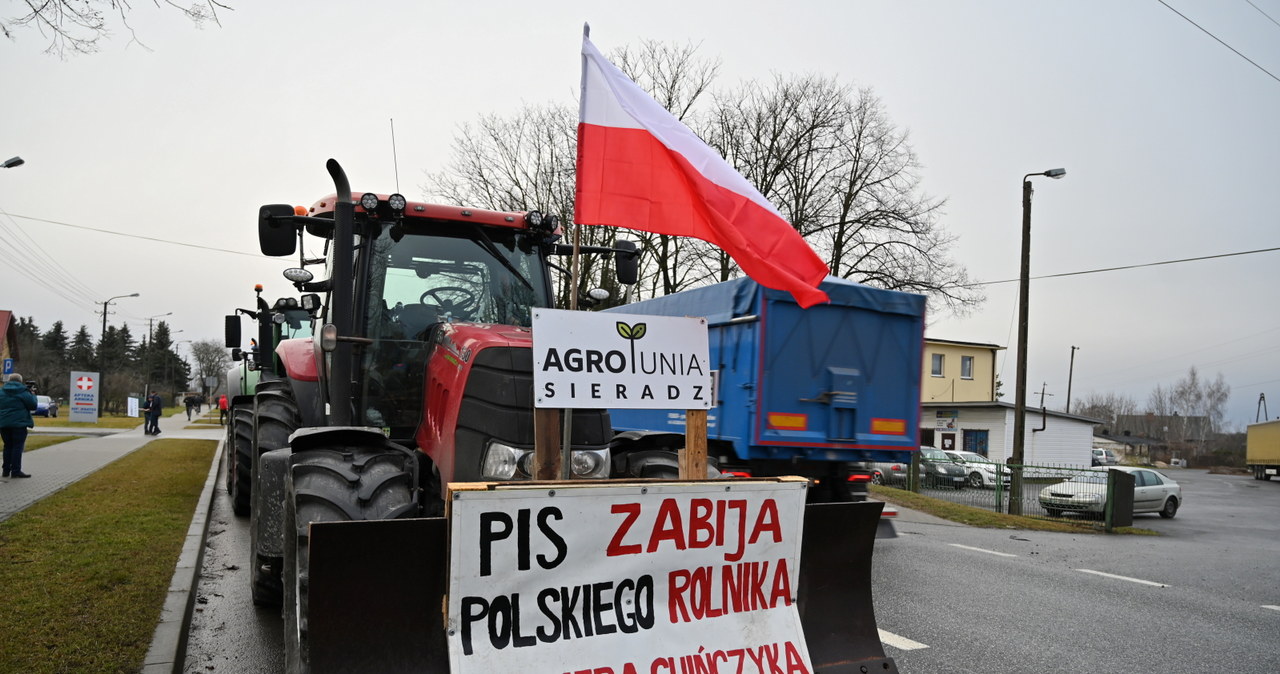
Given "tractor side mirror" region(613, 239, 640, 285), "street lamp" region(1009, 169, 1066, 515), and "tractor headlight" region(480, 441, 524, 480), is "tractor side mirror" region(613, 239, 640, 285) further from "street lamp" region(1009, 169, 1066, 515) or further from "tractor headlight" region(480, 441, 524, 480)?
"street lamp" region(1009, 169, 1066, 515)

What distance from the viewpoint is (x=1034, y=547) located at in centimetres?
1278

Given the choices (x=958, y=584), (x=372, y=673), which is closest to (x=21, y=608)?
(x=372, y=673)

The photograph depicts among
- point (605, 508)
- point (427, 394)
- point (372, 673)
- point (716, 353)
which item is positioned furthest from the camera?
point (716, 353)

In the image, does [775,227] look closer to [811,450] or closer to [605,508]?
[605,508]

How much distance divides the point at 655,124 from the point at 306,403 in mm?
3594

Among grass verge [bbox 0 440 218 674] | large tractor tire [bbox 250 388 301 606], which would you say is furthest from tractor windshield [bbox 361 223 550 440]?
grass verge [bbox 0 440 218 674]

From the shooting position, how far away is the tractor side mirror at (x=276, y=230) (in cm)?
485

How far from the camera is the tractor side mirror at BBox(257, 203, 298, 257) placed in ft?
15.9

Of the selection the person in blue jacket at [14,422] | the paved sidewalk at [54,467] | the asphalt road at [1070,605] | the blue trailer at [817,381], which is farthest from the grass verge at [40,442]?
the asphalt road at [1070,605]

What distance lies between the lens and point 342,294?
4.67 m

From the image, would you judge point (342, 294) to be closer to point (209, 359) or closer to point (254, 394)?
point (254, 394)

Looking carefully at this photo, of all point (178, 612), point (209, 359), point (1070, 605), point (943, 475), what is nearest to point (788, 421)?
point (1070, 605)

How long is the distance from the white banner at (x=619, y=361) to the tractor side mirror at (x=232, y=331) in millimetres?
9089

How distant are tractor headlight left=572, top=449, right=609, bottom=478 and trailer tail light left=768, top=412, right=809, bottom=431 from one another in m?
4.33
